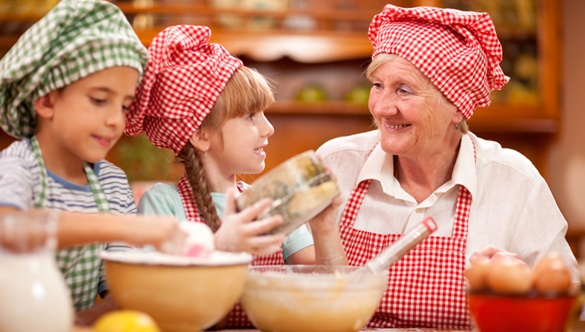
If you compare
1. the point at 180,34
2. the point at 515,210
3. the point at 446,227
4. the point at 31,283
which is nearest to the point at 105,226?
the point at 31,283

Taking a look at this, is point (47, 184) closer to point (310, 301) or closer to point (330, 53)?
point (310, 301)

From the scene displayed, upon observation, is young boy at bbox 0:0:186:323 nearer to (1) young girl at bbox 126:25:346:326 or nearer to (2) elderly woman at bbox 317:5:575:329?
(1) young girl at bbox 126:25:346:326

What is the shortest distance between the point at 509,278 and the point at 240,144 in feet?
2.35

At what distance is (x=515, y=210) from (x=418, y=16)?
513mm

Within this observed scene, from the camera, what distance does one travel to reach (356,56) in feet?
13.3

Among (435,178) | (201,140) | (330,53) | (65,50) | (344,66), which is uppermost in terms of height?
(65,50)

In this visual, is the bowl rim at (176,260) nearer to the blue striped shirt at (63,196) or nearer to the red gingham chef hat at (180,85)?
the blue striped shirt at (63,196)

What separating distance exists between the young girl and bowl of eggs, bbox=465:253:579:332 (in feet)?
1.46

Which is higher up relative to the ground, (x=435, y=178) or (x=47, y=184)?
(x=47, y=184)

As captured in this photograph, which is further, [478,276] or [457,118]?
[457,118]

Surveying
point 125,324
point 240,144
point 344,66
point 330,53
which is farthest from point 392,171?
point 344,66

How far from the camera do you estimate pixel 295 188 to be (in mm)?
1298

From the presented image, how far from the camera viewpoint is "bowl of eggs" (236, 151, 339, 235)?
1.29 metres

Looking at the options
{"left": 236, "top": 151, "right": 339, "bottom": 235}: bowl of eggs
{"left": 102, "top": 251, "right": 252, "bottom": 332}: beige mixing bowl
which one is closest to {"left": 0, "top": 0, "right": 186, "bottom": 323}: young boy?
{"left": 102, "top": 251, "right": 252, "bottom": 332}: beige mixing bowl
